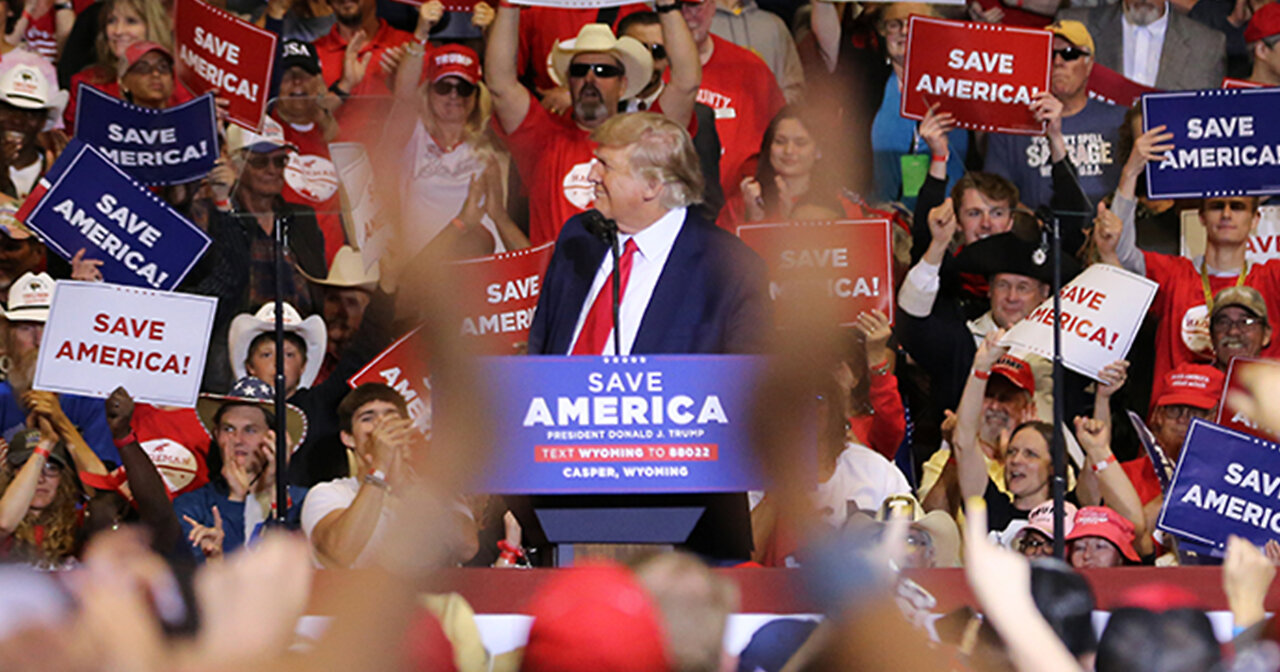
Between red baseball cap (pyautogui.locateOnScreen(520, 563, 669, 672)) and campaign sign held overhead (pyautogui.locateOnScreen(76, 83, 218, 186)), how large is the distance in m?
4.94

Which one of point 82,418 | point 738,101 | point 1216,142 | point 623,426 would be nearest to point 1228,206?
point 1216,142

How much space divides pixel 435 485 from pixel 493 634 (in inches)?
30.4

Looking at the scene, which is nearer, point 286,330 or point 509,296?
point 509,296

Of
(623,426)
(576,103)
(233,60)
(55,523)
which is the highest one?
(233,60)

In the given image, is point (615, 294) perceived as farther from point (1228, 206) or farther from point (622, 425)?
point (1228, 206)

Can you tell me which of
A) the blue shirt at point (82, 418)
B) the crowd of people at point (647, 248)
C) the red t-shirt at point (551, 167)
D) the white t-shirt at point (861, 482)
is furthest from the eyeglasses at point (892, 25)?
the blue shirt at point (82, 418)

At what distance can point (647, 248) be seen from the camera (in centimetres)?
421

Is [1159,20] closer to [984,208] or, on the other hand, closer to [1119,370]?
[984,208]

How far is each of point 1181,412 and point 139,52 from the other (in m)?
4.72

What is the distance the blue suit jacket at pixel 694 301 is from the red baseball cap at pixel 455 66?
2.74m

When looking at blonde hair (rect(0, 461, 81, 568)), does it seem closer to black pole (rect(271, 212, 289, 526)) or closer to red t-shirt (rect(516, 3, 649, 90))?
black pole (rect(271, 212, 289, 526))

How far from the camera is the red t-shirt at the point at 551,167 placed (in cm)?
654

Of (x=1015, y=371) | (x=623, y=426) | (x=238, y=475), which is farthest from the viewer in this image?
(x=1015, y=371)

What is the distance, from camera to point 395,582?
6.92 feet
